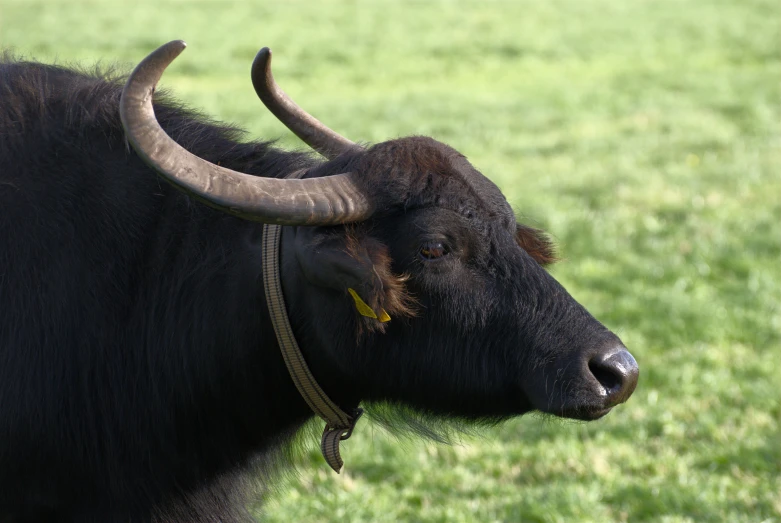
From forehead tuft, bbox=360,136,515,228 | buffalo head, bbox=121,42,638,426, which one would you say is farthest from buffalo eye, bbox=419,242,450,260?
forehead tuft, bbox=360,136,515,228

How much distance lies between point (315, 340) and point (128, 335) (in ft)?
2.08

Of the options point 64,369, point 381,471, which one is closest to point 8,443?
point 64,369

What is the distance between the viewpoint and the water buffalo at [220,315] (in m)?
2.98

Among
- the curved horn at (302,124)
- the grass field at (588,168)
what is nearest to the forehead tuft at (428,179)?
the curved horn at (302,124)

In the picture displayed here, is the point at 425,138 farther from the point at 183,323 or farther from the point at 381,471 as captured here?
the point at 381,471

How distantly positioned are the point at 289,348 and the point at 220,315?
0.28 metres

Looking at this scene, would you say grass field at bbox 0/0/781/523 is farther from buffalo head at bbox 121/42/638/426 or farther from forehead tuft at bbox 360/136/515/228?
forehead tuft at bbox 360/136/515/228

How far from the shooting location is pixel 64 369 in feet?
10.3

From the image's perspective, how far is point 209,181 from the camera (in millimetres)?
2705

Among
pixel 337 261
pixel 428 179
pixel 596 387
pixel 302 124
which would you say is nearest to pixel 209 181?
pixel 337 261

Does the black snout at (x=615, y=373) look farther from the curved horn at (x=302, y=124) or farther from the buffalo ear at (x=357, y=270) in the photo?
the curved horn at (x=302, y=124)

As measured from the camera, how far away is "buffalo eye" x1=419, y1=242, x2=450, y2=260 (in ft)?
9.78

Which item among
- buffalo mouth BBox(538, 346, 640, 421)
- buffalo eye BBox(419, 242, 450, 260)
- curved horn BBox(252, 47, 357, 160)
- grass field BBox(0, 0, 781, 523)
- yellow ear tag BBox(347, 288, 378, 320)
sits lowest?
grass field BBox(0, 0, 781, 523)

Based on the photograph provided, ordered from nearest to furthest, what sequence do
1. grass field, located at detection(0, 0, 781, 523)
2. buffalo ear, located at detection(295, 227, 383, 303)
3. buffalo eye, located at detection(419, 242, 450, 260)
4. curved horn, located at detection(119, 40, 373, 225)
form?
curved horn, located at detection(119, 40, 373, 225) → buffalo ear, located at detection(295, 227, 383, 303) → buffalo eye, located at detection(419, 242, 450, 260) → grass field, located at detection(0, 0, 781, 523)
